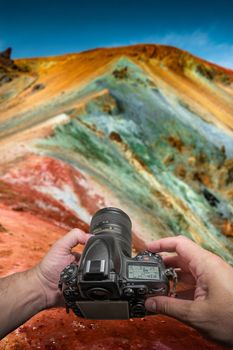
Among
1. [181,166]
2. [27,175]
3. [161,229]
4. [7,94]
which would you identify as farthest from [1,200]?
[7,94]

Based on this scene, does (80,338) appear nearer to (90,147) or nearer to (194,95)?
(90,147)

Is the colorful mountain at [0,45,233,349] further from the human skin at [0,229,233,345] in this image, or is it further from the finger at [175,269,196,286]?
the human skin at [0,229,233,345]

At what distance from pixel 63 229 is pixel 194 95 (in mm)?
22285

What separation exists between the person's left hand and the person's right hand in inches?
39.8

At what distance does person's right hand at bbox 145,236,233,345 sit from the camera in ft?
8.36

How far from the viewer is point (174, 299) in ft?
9.22

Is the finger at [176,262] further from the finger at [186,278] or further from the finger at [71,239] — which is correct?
the finger at [71,239]

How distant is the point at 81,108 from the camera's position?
1700 centimetres

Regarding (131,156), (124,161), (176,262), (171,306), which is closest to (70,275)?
(171,306)

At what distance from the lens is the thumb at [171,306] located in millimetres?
2723

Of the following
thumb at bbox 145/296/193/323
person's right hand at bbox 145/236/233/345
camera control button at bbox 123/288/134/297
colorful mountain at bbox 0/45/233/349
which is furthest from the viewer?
colorful mountain at bbox 0/45/233/349

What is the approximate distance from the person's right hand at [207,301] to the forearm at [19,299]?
1133 millimetres

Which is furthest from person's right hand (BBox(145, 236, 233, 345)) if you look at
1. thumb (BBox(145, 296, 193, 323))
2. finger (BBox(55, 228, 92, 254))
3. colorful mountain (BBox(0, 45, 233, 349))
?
colorful mountain (BBox(0, 45, 233, 349))

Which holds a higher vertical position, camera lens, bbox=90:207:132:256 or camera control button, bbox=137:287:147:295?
camera lens, bbox=90:207:132:256
